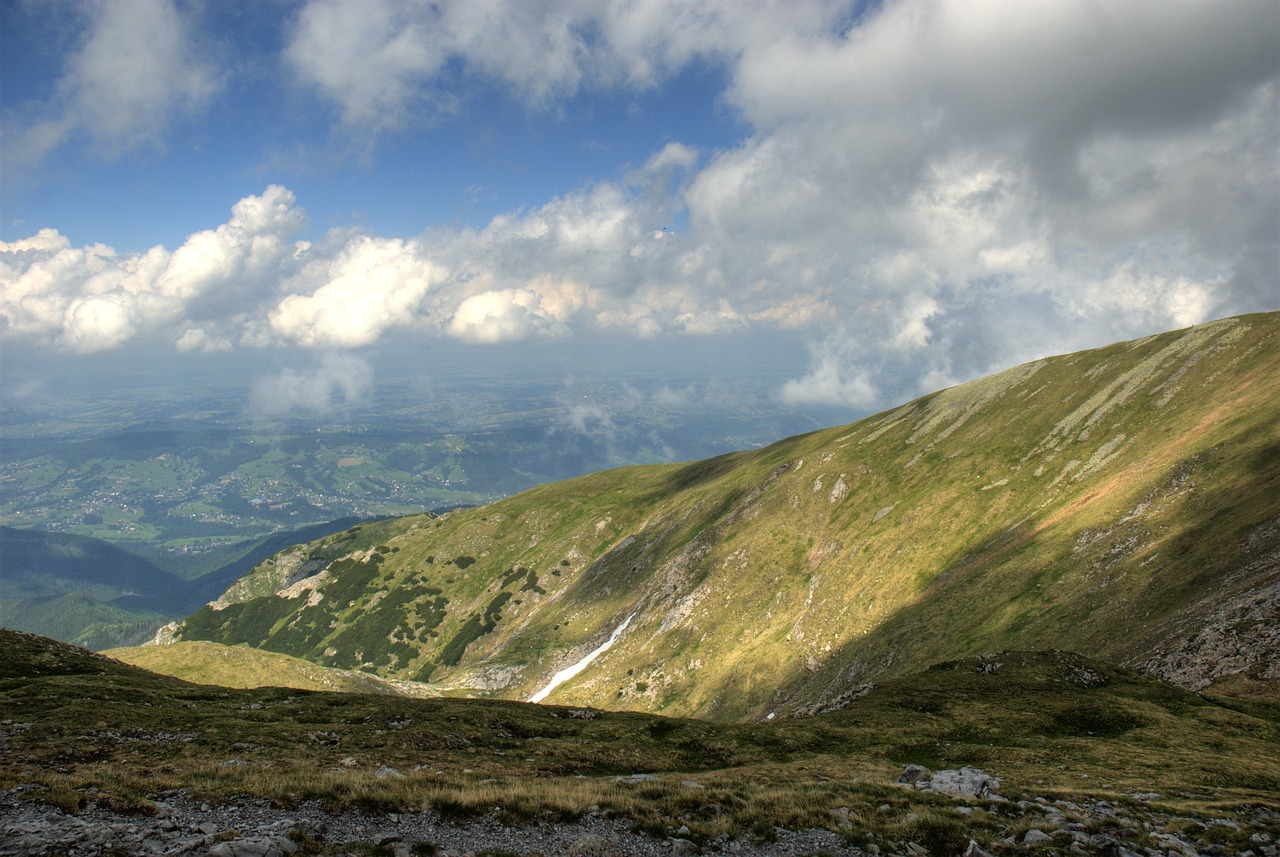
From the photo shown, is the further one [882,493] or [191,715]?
[882,493]

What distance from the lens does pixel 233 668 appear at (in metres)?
88.1

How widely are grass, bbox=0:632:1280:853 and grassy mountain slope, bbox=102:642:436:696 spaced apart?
3824cm

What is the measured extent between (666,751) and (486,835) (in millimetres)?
18054

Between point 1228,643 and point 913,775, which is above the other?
point 913,775

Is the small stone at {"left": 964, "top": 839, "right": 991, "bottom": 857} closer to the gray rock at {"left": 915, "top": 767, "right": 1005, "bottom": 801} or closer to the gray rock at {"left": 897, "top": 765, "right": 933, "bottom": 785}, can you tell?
the gray rock at {"left": 915, "top": 767, "right": 1005, "bottom": 801}

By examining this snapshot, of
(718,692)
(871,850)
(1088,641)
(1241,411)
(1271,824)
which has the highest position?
(1241,411)

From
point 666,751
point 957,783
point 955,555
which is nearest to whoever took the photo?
point 957,783

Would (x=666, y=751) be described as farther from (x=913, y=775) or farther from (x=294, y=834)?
(x=294, y=834)

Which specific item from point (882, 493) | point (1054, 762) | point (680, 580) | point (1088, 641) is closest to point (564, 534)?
point (680, 580)

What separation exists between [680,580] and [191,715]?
101 m

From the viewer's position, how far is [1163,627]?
48.5 m

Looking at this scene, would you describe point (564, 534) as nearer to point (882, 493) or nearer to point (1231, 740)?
point (882, 493)

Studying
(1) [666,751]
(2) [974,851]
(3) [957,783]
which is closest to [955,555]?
(1) [666,751]

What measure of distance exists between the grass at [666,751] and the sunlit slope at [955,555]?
42.4 ft
